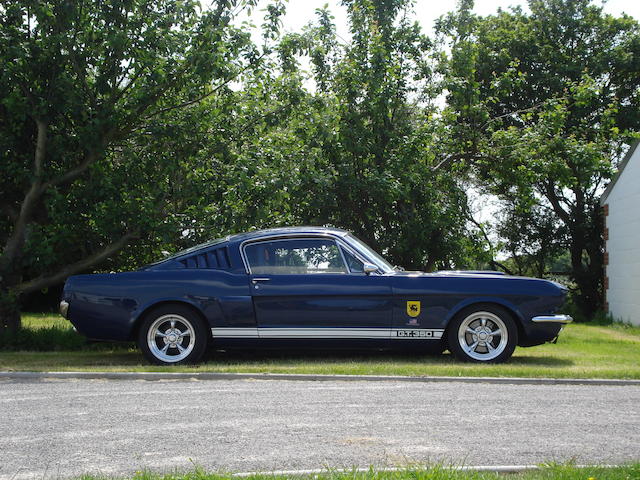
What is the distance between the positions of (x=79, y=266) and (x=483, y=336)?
595 cm

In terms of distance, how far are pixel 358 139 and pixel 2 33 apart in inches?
266

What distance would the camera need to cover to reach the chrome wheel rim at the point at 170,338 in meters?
8.93

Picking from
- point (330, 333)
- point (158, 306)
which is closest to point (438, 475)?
point (330, 333)

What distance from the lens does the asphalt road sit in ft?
15.3

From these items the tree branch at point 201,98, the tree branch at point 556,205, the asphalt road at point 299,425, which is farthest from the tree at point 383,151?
Result: the tree branch at point 556,205

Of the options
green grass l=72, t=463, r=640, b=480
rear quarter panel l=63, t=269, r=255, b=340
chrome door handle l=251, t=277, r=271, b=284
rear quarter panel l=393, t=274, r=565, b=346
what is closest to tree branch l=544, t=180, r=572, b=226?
rear quarter panel l=393, t=274, r=565, b=346

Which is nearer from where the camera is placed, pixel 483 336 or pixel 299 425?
pixel 299 425

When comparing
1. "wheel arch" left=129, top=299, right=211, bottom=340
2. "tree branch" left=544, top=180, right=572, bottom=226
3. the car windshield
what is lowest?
"wheel arch" left=129, top=299, right=211, bottom=340

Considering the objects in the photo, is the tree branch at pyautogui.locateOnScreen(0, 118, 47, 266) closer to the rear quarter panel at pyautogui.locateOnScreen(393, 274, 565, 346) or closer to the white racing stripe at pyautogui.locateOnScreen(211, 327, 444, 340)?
the white racing stripe at pyautogui.locateOnScreen(211, 327, 444, 340)

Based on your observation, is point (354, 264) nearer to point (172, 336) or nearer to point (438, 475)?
point (172, 336)

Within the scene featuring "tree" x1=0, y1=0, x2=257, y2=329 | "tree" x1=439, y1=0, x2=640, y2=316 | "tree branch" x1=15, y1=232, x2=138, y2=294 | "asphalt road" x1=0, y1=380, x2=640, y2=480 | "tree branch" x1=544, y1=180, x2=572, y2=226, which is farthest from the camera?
"tree branch" x1=544, y1=180, x2=572, y2=226

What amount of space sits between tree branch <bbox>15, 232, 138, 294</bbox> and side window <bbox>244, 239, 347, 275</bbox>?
9.16 ft

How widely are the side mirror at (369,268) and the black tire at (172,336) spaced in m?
1.95

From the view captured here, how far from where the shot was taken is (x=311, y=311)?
8.91 meters
